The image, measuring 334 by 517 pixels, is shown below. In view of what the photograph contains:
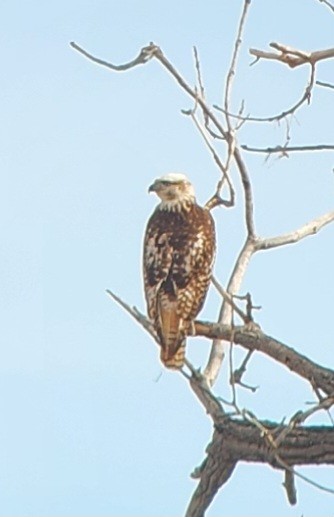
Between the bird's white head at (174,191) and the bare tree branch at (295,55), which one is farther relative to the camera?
the bird's white head at (174,191)

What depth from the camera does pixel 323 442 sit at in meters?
6.35

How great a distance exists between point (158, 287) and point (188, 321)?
48 centimetres

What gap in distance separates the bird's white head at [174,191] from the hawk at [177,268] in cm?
2

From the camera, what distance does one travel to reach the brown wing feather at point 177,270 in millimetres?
8773

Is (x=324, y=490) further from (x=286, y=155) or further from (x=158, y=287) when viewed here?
(x=158, y=287)

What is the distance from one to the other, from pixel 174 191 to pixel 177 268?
1.05m

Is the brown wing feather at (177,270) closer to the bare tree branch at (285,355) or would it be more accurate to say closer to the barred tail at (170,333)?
the barred tail at (170,333)

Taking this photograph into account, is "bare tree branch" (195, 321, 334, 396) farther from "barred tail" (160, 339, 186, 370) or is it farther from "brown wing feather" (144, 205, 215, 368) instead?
"brown wing feather" (144, 205, 215, 368)

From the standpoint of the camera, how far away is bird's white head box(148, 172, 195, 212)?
32.2ft

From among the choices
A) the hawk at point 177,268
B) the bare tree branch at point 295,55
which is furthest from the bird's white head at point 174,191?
the bare tree branch at point 295,55

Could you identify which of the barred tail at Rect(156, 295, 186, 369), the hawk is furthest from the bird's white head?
the barred tail at Rect(156, 295, 186, 369)

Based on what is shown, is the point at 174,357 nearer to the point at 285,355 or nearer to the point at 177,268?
the point at 177,268

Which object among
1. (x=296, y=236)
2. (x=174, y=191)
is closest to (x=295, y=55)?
(x=296, y=236)

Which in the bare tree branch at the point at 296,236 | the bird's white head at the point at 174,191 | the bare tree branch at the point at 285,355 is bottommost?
the bare tree branch at the point at 285,355
